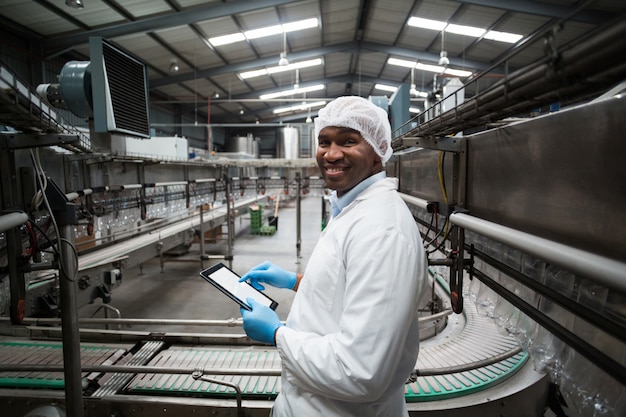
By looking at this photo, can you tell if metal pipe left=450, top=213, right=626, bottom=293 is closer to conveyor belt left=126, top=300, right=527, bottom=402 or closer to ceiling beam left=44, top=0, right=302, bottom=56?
conveyor belt left=126, top=300, right=527, bottom=402

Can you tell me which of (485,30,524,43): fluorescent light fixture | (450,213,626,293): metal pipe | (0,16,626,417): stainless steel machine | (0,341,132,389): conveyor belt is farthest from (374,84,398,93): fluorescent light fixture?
(450,213,626,293): metal pipe

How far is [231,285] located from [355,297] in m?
0.68

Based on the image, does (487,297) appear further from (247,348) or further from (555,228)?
(247,348)

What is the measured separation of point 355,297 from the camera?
72 cm

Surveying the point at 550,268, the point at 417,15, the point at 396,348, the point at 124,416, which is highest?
the point at 417,15

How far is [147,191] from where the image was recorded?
12.2ft

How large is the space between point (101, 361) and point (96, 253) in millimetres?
1895

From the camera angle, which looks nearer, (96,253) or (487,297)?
(487,297)

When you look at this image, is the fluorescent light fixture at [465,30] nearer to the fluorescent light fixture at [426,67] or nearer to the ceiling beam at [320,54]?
the ceiling beam at [320,54]

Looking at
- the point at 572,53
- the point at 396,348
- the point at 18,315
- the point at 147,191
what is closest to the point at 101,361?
the point at 18,315

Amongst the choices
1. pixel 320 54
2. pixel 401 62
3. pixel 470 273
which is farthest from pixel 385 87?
pixel 470 273

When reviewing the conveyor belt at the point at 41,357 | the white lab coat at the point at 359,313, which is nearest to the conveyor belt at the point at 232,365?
the conveyor belt at the point at 41,357

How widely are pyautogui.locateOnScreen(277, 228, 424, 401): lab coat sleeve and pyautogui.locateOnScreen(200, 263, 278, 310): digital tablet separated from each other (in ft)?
1.67

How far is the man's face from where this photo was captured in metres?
0.95
